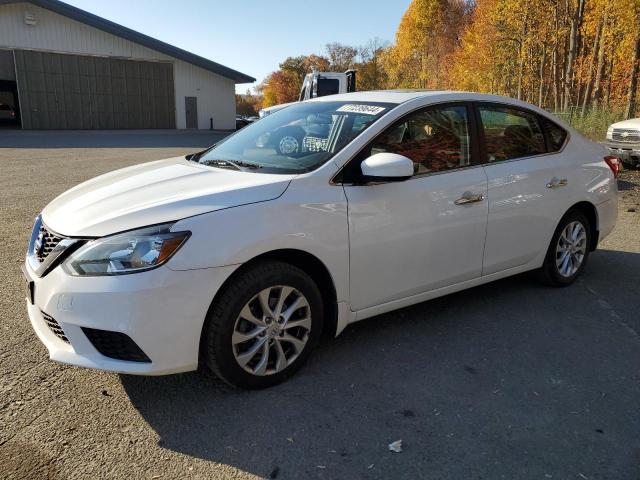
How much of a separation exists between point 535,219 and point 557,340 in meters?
1.01

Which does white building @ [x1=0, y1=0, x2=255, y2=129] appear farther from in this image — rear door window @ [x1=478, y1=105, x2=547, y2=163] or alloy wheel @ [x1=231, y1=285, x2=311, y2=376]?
alloy wheel @ [x1=231, y1=285, x2=311, y2=376]

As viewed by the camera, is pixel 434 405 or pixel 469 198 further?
pixel 469 198

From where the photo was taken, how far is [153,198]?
287cm

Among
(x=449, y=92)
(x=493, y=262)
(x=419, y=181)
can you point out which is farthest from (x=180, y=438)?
(x=449, y=92)

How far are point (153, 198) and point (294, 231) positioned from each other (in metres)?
0.78

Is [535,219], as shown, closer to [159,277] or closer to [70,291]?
[159,277]

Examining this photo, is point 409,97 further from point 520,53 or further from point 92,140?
point 520,53

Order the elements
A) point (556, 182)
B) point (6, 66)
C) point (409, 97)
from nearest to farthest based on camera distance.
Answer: point (409, 97)
point (556, 182)
point (6, 66)

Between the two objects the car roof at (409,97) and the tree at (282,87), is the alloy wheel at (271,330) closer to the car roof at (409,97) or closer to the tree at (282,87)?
the car roof at (409,97)

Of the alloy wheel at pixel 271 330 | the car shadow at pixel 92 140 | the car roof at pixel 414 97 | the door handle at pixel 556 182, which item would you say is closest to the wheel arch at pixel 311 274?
the alloy wheel at pixel 271 330

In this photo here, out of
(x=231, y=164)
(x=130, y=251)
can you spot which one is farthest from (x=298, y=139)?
(x=130, y=251)

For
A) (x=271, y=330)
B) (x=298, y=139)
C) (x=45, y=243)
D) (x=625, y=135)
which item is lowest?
(x=271, y=330)

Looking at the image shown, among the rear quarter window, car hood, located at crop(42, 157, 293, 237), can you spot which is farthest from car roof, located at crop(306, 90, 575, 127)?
car hood, located at crop(42, 157, 293, 237)

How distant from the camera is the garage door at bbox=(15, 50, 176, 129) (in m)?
31.7
